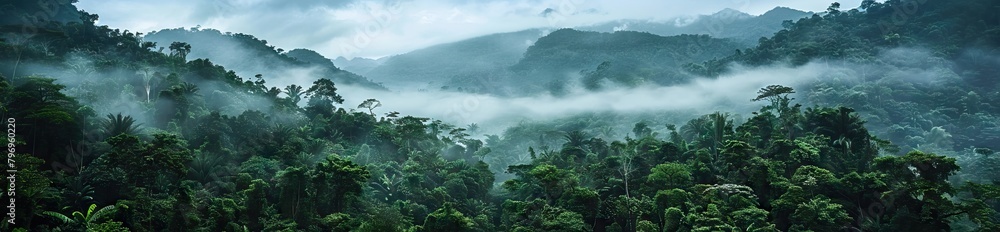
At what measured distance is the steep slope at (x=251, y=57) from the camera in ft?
425

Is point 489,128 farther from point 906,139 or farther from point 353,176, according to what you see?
point 353,176

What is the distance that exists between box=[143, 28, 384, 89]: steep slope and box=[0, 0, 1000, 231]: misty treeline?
6070cm

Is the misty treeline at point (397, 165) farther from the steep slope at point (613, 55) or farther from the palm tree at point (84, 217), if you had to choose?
the steep slope at point (613, 55)

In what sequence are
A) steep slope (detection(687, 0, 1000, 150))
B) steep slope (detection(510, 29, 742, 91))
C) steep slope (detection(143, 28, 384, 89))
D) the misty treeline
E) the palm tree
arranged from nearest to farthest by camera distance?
the palm tree → the misty treeline → steep slope (detection(687, 0, 1000, 150)) → steep slope (detection(510, 29, 742, 91)) → steep slope (detection(143, 28, 384, 89))

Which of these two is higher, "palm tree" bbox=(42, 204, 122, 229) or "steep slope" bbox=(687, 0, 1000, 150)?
"steep slope" bbox=(687, 0, 1000, 150)

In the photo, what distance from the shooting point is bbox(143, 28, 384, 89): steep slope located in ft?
425

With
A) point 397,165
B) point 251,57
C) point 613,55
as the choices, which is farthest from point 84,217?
point 613,55

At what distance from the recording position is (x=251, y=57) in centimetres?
13062

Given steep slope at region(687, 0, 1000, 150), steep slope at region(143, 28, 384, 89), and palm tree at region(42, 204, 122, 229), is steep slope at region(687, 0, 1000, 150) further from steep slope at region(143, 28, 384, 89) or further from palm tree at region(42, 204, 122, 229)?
steep slope at region(143, 28, 384, 89)

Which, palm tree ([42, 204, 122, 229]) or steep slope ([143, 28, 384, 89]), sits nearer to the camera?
palm tree ([42, 204, 122, 229])

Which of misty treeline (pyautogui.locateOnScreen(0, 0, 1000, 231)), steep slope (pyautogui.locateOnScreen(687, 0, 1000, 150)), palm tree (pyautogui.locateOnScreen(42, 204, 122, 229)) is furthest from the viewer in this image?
steep slope (pyautogui.locateOnScreen(687, 0, 1000, 150))

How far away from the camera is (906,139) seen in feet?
209

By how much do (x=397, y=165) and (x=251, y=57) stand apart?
320ft

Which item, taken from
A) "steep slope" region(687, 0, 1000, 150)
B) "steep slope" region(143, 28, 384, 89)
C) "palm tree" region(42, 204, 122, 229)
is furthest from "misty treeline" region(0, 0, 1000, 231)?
"steep slope" region(143, 28, 384, 89)
